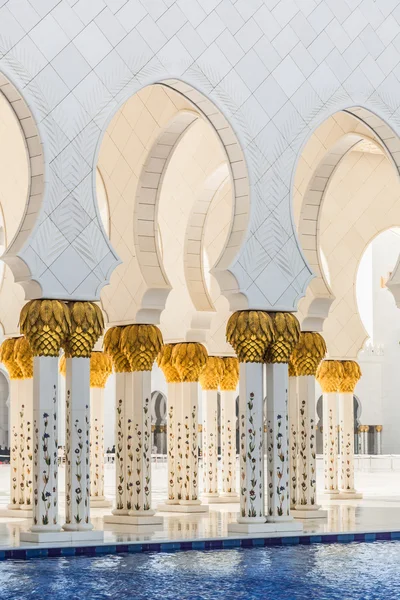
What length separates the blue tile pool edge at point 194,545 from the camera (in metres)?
7.30

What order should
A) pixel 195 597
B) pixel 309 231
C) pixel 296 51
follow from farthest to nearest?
pixel 309 231 → pixel 296 51 → pixel 195 597

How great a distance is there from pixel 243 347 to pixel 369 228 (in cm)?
481

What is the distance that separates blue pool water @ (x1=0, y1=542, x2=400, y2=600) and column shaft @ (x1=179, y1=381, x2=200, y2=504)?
3.25 metres

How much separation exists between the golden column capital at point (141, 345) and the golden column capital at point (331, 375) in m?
3.97

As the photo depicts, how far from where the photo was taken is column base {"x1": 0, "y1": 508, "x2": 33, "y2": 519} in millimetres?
10453

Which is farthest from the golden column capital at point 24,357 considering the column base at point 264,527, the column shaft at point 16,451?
→ the column base at point 264,527

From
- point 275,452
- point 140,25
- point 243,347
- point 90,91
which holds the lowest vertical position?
point 275,452

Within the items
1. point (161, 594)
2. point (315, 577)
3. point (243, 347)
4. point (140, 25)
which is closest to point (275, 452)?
point (243, 347)

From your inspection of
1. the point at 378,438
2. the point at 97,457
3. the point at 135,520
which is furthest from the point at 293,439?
the point at 378,438

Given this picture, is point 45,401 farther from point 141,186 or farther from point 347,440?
point 347,440

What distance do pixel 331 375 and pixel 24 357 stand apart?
4.03 meters

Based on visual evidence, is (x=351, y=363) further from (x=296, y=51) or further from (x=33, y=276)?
(x=33, y=276)

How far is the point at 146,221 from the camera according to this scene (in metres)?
9.60

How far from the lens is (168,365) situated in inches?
455
